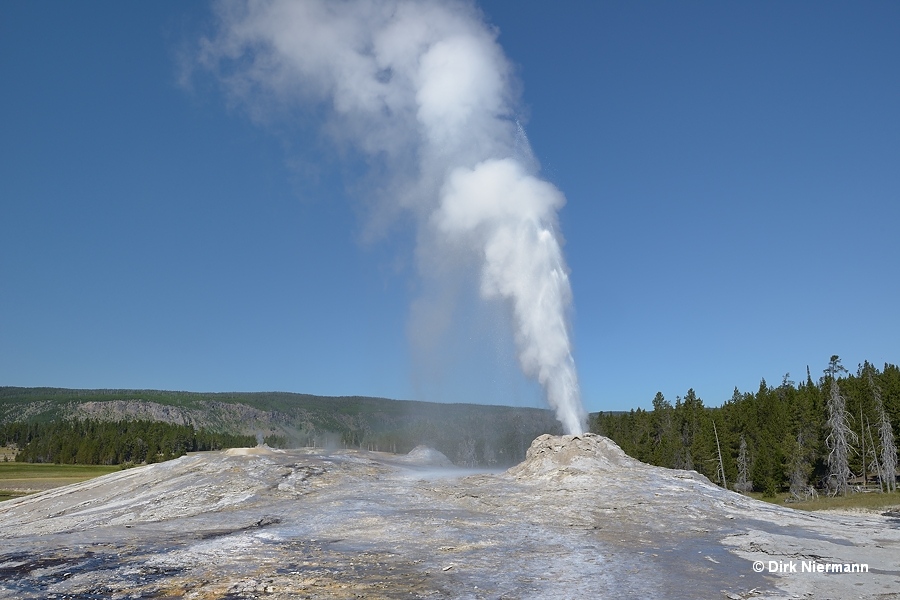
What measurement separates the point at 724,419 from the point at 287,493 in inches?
2502

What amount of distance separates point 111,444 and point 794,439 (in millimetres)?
127089

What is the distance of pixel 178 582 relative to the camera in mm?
12203

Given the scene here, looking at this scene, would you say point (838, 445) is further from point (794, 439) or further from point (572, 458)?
point (572, 458)

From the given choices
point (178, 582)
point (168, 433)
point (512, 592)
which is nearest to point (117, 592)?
point (178, 582)

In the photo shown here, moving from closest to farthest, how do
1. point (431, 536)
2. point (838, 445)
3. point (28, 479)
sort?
point (431, 536), point (838, 445), point (28, 479)

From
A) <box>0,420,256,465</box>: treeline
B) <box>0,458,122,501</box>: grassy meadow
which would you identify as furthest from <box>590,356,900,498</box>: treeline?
<box>0,420,256,465</box>: treeline

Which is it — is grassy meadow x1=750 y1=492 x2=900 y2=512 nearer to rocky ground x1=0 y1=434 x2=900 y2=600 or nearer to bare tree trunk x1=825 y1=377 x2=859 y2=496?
bare tree trunk x1=825 y1=377 x2=859 y2=496

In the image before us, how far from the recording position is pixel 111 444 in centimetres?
12756

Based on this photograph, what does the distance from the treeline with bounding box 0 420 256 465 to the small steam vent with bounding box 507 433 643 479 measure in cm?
11742

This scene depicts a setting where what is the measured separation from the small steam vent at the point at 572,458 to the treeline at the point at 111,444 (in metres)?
117

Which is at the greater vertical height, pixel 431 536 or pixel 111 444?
pixel 431 536

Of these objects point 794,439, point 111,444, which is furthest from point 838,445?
point 111,444

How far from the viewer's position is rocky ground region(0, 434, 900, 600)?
12.1 metres

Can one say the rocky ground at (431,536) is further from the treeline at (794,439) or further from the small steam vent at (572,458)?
the treeline at (794,439)
